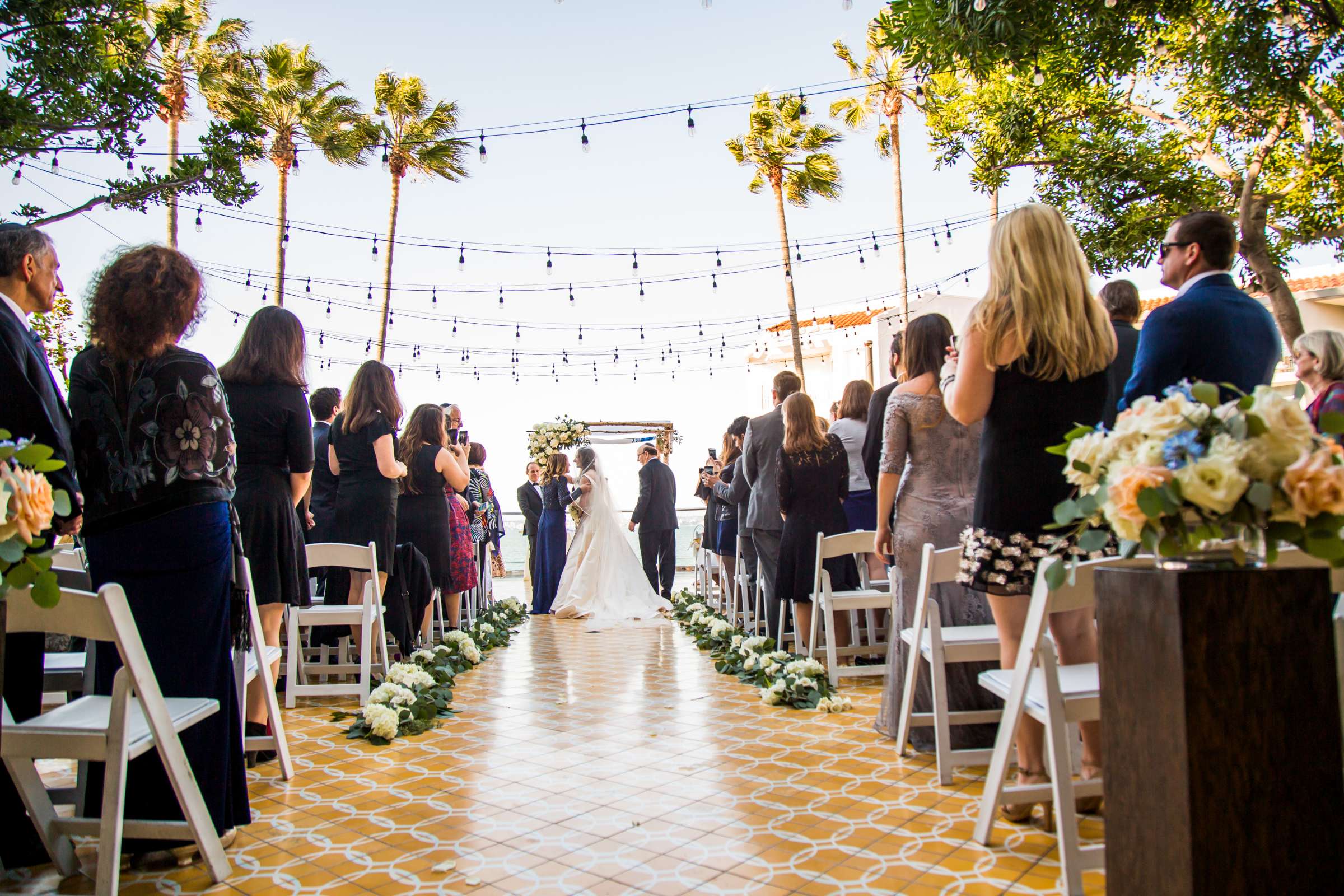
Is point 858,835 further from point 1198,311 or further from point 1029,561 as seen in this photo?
point 1198,311

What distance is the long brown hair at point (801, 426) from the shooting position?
18.7 feet

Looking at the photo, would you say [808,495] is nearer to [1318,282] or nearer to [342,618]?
[342,618]

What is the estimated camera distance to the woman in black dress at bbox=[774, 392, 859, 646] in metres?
5.74

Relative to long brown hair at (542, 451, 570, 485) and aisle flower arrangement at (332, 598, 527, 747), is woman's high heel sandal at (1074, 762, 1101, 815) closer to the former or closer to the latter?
aisle flower arrangement at (332, 598, 527, 747)

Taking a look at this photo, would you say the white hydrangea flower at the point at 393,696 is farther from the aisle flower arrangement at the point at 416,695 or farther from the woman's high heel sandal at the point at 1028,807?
the woman's high heel sandal at the point at 1028,807

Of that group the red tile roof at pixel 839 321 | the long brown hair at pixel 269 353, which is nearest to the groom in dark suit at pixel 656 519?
the long brown hair at pixel 269 353

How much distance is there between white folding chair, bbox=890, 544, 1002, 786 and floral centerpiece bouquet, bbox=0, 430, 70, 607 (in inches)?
103

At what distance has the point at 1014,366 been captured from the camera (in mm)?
2939

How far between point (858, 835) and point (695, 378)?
22.3 meters

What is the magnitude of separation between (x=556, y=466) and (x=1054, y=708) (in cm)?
849

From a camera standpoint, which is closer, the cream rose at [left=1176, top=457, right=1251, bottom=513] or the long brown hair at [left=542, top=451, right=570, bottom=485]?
the cream rose at [left=1176, top=457, right=1251, bottom=513]

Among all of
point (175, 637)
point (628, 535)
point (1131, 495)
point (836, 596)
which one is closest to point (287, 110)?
point (628, 535)

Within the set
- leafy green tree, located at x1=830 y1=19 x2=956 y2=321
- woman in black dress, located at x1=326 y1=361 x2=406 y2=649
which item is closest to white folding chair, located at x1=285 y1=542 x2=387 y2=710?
woman in black dress, located at x1=326 y1=361 x2=406 y2=649

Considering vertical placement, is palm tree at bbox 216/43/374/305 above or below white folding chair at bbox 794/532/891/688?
above
